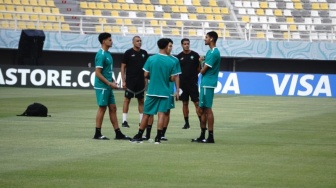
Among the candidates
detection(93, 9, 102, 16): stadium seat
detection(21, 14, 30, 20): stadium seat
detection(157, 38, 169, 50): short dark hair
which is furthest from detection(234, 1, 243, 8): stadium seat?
detection(157, 38, 169, 50): short dark hair

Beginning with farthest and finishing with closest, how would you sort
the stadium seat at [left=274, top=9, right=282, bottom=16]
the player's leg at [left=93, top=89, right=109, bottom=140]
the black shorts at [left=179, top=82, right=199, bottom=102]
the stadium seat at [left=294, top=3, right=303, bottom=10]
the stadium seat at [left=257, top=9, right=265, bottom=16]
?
the stadium seat at [left=294, top=3, right=303, bottom=10] → the stadium seat at [left=274, top=9, right=282, bottom=16] → the stadium seat at [left=257, top=9, right=265, bottom=16] → the black shorts at [left=179, top=82, right=199, bottom=102] → the player's leg at [left=93, top=89, right=109, bottom=140]

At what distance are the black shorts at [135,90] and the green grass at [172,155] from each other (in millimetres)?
724

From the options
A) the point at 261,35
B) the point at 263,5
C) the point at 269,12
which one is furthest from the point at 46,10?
the point at 269,12

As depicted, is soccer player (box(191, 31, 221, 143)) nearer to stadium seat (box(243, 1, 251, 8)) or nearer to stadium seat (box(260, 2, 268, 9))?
stadium seat (box(243, 1, 251, 8))

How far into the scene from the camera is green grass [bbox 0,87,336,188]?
39.2 ft

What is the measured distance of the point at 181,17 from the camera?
49.1 metres

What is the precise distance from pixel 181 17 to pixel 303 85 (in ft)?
27.6

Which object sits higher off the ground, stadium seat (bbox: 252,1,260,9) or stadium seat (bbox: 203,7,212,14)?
stadium seat (bbox: 252,1,260,9)

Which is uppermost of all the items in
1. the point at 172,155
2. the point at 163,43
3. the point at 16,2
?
the point at 16,2

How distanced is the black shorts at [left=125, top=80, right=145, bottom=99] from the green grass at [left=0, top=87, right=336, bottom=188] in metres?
0.72

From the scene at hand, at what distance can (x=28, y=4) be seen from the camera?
155ft

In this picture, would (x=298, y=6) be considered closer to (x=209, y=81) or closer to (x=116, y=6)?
(x=116, y=6)

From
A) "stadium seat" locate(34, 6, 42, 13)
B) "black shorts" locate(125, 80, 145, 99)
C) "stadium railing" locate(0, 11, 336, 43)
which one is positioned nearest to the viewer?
"black shorts" locate(125, 80, 145, 99)

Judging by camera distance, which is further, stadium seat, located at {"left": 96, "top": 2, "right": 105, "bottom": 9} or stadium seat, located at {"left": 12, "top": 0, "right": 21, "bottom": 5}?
stadium seat, located at {"left": 96, "top": 2, "right": 105, "bottom": 9}
